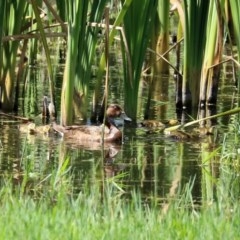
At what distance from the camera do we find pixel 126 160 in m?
8.49

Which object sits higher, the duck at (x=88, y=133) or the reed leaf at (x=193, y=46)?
the reed leaf at (x=193, y=46)

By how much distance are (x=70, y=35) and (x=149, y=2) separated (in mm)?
1007

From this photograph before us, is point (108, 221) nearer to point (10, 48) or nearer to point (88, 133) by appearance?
point (88, 133)

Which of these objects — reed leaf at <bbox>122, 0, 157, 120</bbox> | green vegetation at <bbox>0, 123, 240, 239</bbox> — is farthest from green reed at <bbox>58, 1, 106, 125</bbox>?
green vegetation at <bbox>0, 123, 240, 239</bbox>

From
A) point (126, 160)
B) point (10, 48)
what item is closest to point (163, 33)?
point (10, 48)

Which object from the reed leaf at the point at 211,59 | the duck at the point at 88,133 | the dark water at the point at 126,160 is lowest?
the dark water at the point at 126,160

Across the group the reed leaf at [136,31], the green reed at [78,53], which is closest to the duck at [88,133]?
the green reed at [78,53]

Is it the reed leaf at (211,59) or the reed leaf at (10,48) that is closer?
the reed leaf at (10,48)

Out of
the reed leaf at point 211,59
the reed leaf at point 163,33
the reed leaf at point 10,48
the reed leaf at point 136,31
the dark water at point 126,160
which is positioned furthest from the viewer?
the reed leaf at point 163,33

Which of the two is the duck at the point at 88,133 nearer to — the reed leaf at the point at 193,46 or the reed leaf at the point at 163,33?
the reed leaf at the point at 193,46

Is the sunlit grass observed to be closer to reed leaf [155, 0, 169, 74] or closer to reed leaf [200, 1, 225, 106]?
reed leaf [200, 1, 225, 106]

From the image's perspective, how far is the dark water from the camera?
7340 millimetres

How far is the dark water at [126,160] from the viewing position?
24.1 feet

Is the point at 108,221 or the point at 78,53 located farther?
the point at 78,53
